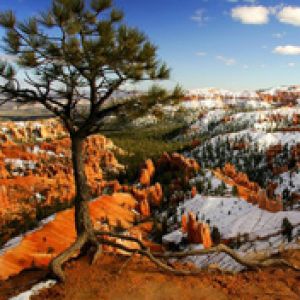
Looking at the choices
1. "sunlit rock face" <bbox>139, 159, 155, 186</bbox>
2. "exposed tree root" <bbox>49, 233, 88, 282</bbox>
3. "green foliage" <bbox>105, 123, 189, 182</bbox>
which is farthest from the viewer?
"green foliage" <bbox>105, 123, 189, 182</bbox>

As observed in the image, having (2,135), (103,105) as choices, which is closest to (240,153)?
(2,135)

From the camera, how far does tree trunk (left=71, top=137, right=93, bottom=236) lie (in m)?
8.85

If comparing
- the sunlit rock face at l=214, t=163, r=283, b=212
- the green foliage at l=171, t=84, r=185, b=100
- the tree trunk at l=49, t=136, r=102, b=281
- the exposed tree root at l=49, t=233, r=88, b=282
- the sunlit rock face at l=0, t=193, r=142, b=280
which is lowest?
the sunlit rock face at l=214, t=163, r=283, b=212

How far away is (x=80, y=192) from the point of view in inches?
353

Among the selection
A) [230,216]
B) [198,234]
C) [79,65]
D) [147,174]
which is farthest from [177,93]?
[147,174]

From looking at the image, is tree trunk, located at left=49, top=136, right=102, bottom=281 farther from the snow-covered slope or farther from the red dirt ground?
the snow-covered slope

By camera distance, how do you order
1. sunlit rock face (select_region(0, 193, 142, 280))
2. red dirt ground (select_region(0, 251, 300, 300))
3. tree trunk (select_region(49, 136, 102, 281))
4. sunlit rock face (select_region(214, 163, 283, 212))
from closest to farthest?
red dirt ground (select_region(0, 251, 300, 300))
tree trunk (select_region(49, 136, 102, 281))
sunlit rock face (select_region(0, 193, 142, 280))
sunlit rock face (select_region(214, 163, 283, 212))

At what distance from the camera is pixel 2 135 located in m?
117

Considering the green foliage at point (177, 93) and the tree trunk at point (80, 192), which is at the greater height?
the green foliage at point (177, 93)

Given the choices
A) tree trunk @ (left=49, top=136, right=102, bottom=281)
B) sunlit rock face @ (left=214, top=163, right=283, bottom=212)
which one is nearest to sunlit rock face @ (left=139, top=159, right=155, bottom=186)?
sunlit rock face @ (left=214, top=163, right=283, bottom=212)

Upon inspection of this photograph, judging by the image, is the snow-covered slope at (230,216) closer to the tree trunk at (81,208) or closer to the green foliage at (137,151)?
the tree trunk at (81,208)

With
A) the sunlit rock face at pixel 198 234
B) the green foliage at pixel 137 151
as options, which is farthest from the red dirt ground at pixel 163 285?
the green foliage at pixel 137 151

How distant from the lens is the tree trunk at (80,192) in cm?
885

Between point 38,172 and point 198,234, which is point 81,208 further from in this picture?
→ point 38,172
